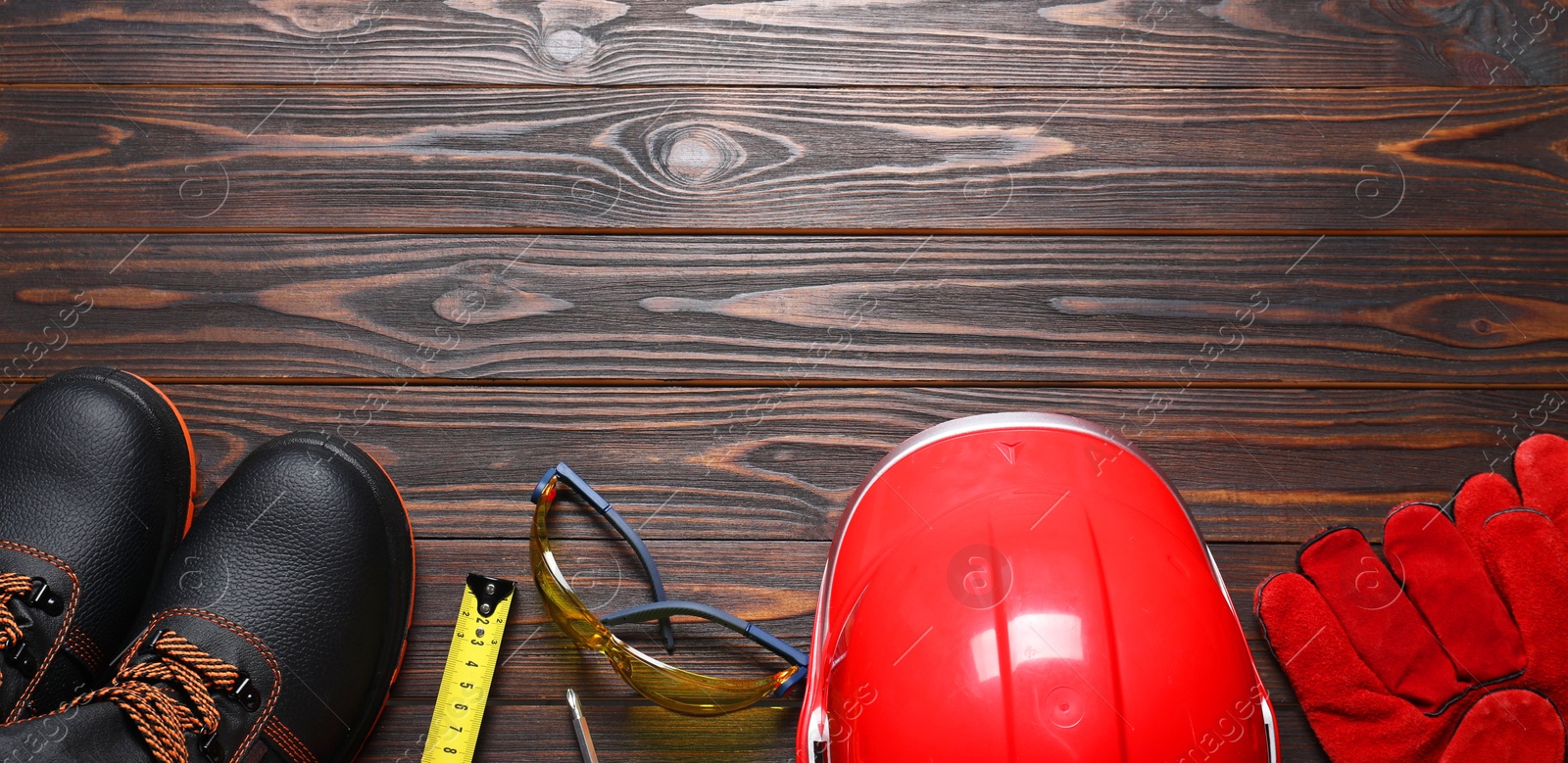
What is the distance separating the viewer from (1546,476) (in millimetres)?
1104

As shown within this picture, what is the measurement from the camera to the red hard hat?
679 millimetres

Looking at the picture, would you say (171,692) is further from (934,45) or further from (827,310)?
(934,45)

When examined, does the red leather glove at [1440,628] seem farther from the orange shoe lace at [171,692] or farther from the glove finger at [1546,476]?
the orange shoe lace at [171,692]

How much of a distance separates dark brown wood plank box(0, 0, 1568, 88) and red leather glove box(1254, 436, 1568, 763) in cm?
60

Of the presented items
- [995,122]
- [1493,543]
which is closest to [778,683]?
[995,122]

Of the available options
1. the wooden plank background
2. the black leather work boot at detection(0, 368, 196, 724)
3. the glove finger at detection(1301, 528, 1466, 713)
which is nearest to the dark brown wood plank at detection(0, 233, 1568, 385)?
the wooden plank background

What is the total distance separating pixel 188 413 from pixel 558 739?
669mm

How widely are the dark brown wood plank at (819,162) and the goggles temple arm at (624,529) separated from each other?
1.15ft

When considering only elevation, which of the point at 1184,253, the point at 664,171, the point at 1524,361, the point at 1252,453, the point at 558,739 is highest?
the point at 664,171

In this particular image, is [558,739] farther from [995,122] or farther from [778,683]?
[995,122]

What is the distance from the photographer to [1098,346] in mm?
1141

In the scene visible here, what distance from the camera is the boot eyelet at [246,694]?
3.16 ft

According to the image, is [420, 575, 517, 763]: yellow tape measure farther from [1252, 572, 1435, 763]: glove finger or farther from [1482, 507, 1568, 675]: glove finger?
[1482, 507, 1568, 675]: glove finger

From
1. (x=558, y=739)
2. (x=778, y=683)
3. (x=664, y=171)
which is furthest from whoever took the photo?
(x=664, y=171)
